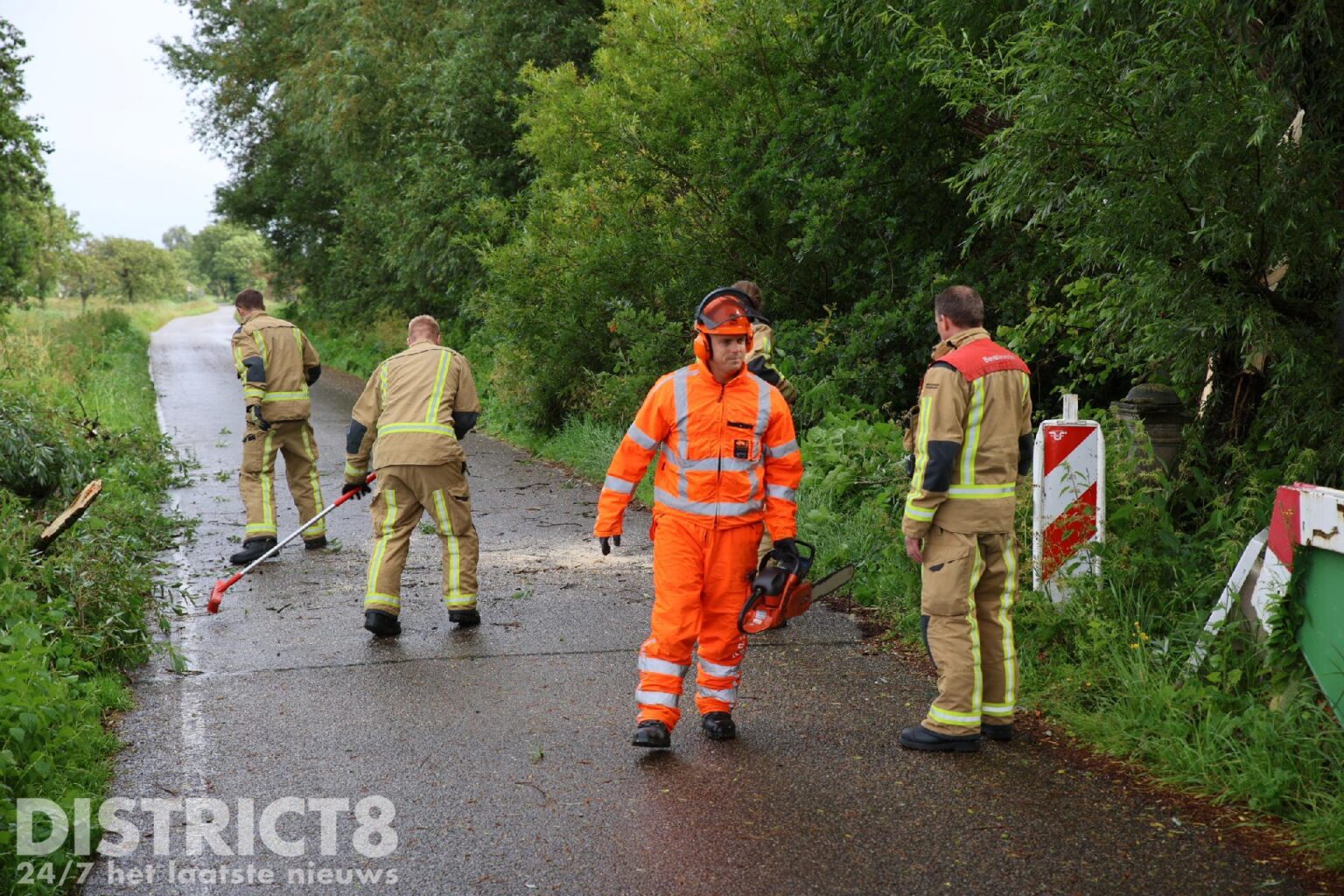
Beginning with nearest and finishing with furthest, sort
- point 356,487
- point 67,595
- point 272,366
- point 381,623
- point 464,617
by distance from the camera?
point 67,595, point 381,623, point 464,617, point 356,487, point 272,366

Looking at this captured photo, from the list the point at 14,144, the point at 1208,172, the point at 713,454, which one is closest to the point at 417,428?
the point at 713,454

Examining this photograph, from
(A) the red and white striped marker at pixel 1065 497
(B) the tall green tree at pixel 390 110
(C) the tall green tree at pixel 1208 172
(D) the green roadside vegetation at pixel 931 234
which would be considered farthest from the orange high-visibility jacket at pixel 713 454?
(B) the tall green tree at pixel 390 110

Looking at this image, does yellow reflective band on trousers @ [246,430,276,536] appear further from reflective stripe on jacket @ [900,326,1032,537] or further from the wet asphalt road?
reflective stripe on jacket @ [900,326,1032,537]

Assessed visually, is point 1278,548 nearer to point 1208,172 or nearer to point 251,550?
point 1208,172

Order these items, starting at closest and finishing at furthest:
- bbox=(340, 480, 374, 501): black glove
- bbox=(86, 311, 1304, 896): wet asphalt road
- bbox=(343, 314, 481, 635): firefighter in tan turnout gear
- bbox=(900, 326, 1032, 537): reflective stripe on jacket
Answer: bbox=(86, 311, 1304, 896): wet asphalt road < bbox=(900, 326, 1032, 537): reflective stripe on jacket < bbox=(343, 314, 481, 635): firefighter in tan turnout gear < bbox=(340, 480, 374, 501): black glove

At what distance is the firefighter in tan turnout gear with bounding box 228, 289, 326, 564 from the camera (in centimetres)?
974

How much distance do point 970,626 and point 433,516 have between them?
144 inches

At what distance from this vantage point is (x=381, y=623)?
705cm

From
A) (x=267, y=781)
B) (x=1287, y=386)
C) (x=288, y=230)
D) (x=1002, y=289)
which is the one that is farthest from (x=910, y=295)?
(x=288, y=230)

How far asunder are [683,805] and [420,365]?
3802mm

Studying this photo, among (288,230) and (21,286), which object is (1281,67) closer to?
(288,230)

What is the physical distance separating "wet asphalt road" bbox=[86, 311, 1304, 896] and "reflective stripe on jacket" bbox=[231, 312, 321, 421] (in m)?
2.18

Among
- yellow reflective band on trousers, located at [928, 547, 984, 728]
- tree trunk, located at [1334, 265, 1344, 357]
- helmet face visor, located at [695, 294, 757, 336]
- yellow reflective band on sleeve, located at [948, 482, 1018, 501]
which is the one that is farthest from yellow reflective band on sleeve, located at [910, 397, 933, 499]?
tree trunk, located at [1334, 265, 1344, 357]

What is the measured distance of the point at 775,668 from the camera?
645 centimetres
